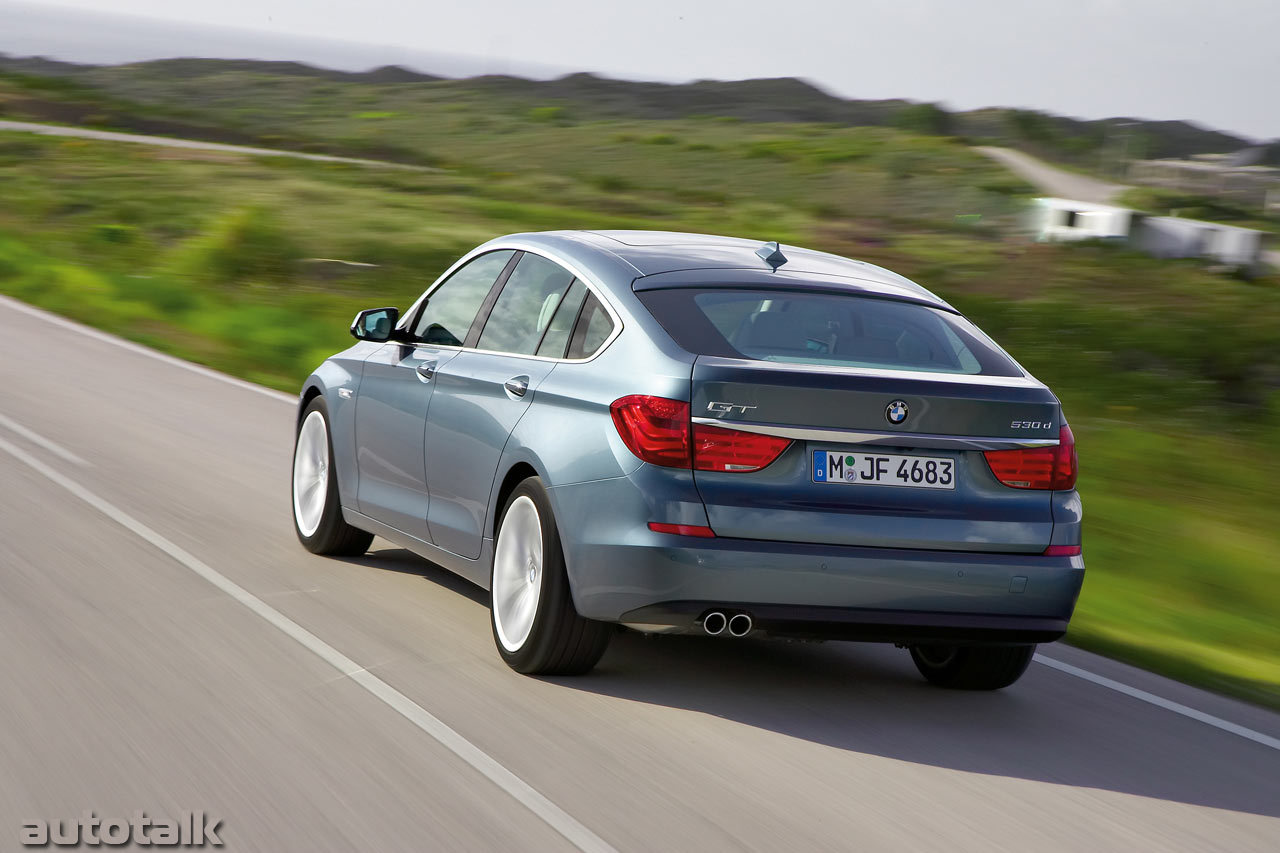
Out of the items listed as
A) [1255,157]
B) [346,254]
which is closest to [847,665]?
[346,254]

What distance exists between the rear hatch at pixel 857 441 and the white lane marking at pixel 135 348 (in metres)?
9.46

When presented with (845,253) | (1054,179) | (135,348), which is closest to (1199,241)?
(845,253)

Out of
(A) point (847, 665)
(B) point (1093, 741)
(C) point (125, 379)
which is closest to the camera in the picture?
(B) point (1093, 741)

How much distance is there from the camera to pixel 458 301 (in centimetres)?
683

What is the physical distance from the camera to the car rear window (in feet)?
17.7

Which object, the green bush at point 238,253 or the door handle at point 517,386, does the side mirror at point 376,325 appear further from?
the green bush at point 238,253

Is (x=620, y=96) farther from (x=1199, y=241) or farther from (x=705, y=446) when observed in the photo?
(x=705, y=446)

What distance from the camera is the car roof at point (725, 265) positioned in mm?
5754

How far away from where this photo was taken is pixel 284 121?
252ft

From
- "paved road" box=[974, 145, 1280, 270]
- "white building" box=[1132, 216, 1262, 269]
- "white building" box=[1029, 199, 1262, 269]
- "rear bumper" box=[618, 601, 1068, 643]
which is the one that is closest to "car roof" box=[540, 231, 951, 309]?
"rear bumper" box=[618, 601, 1068, 643]

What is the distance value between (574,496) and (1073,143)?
198 feet

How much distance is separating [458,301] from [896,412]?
2419 millimetres

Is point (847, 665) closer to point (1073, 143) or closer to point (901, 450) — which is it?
point (901, 450)

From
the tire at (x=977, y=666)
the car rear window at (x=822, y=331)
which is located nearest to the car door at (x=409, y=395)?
the car rear window at (x=822, y=331)
